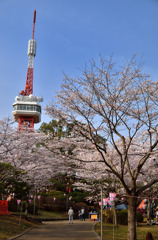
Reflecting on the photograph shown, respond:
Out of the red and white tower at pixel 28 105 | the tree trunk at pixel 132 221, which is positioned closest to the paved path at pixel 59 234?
the tree trunk at pixel 132 221

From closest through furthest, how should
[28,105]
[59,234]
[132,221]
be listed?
[132,221], [59,234], [28,105]

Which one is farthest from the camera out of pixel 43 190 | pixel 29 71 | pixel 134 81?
pixel 29 71

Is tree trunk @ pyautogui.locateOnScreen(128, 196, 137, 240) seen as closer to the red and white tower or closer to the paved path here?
the paved path

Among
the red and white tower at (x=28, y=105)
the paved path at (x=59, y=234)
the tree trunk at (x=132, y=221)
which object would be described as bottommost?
the paved path at (x=59, y=234)

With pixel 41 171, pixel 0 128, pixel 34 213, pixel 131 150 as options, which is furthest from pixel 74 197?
pixel 0 128

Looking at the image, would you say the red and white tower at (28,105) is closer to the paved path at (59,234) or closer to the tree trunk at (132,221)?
the paved path at (59,234)

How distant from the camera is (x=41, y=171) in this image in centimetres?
2228

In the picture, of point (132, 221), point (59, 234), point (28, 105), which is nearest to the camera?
point (132, 221)

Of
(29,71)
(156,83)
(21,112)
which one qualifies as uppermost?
(29,71)

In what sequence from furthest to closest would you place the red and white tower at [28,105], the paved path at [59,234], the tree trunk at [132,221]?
the red and white tower at [28,105] < the paved path at [59,234] < the tree trunk at [132,221]

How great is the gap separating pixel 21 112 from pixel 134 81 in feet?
257

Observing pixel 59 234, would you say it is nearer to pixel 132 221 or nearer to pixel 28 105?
pixel 132 221

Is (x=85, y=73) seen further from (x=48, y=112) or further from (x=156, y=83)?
(x=156, y=83)

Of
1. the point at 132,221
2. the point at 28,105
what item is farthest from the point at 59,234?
the point at 28,105
